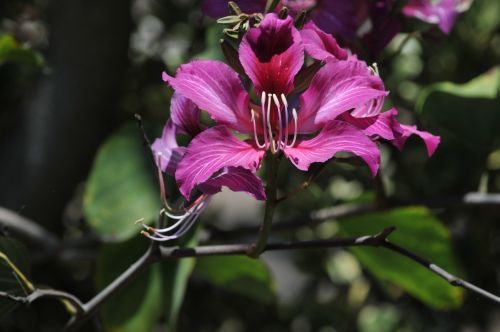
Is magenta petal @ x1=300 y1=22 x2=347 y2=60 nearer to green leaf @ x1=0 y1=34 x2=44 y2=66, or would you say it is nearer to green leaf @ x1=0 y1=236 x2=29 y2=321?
green leaf @ x1=0 y1=236 x2=29 y2=321

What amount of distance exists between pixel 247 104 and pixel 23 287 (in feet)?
0.80

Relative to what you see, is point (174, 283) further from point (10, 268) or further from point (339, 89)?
point (339, 89)

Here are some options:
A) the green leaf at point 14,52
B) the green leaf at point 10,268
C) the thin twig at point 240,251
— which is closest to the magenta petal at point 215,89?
the thin twig at point 240,251

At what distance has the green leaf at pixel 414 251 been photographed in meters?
1.06

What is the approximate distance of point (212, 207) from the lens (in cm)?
180

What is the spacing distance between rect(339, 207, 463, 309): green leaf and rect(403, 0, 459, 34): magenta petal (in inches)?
12.0

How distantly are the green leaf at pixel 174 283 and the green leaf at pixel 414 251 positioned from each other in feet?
0.78

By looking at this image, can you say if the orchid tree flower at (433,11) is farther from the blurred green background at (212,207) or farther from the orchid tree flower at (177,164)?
the orchid tree flower at (177,164)

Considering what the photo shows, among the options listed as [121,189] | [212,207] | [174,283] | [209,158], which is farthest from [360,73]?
[212,207]

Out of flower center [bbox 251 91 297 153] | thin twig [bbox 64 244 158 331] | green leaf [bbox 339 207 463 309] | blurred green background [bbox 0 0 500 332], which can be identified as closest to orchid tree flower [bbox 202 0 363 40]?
blurred green background [bbox 0 0 500 332]

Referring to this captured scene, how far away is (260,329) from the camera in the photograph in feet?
5.58

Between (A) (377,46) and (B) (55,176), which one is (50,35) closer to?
(B) (55,176)

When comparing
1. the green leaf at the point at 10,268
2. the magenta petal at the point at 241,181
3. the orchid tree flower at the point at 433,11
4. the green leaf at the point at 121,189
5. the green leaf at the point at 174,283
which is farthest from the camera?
the green leaf at the point at 121,189

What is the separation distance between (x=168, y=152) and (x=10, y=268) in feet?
0.54
